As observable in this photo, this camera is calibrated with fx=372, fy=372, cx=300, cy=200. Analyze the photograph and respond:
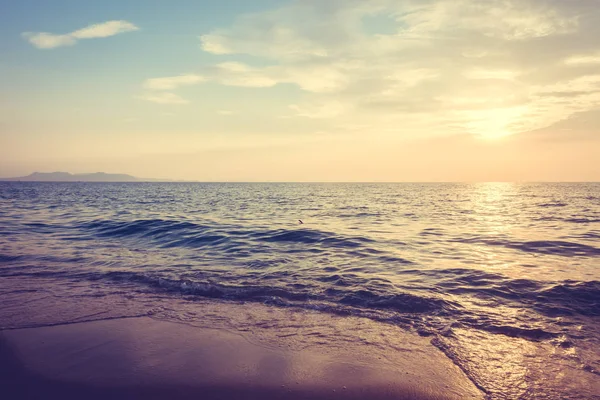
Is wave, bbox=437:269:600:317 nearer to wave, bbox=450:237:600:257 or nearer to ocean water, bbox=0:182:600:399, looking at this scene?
ocean water, bbox=0:182:600:399

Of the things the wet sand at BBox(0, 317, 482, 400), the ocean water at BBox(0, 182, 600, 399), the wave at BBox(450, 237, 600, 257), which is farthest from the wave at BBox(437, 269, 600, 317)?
the wave at BBox(450, 237, 600, 257)

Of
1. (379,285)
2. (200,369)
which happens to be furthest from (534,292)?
(200,369)

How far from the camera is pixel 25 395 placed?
16.4 ft

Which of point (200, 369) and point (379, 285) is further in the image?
point (379, 285)

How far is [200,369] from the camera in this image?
228 inches

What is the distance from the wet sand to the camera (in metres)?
5.17

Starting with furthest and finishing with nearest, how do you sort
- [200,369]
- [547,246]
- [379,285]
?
1. [547,246]
2. [379,285]
3. [200,369]

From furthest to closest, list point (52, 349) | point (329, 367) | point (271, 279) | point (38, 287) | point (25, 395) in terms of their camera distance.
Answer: point (271, 279) → point (38, 287) → point (52, 349) → point (329, 367) → point (25, 395)

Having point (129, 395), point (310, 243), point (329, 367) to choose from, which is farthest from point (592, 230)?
point (129, 395)

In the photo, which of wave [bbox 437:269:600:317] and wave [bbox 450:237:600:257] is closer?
wave [bbox 437:269:600:317]

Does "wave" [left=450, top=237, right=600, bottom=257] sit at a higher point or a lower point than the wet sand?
higher

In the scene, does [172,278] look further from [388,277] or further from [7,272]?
[388,277]

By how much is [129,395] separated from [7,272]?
1044 cm

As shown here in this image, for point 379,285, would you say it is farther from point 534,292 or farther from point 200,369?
point 200,369
